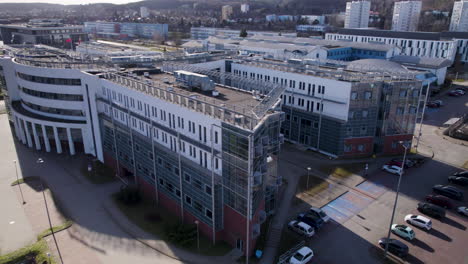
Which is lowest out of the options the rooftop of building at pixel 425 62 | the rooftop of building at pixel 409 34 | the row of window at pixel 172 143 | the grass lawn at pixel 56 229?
the grass lawn at pixel 56 229

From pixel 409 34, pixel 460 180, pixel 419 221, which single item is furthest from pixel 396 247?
pixel 409 34

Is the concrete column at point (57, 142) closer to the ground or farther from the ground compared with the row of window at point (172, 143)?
closer to the ground

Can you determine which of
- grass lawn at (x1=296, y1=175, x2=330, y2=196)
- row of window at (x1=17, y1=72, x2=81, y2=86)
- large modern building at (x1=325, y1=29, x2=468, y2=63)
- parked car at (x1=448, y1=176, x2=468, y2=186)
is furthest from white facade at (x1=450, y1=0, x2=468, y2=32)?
row of window at (x1=17, y1=72, x2=81, y2=86)

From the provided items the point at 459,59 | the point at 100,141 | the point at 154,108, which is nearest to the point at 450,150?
the point at 154,108

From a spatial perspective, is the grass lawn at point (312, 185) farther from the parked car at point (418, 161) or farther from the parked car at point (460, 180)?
the parked car at point (460, 180)

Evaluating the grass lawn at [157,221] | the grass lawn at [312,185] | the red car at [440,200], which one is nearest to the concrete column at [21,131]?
the grass lawn at [157,221]

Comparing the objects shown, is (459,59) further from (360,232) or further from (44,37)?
(44,37)

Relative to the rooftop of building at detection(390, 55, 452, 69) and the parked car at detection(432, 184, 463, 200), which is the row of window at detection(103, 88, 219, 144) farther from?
the rooftop of building at detection(390, 55, 452, 69)
